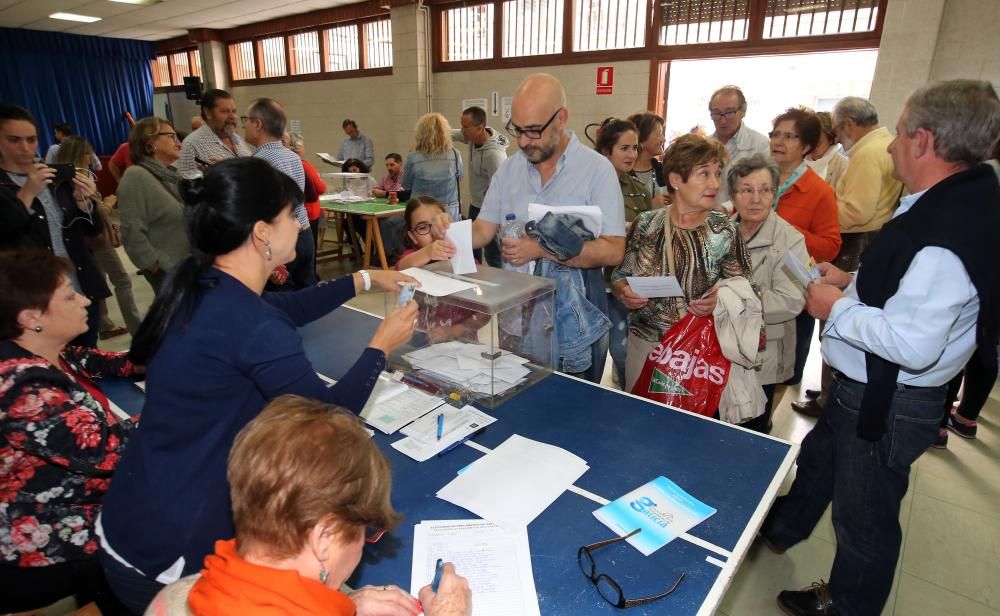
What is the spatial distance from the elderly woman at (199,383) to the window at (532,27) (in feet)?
20.5

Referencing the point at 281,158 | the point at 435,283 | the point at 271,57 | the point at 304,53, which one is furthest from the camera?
the point at 271,57

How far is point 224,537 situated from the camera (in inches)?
44.0

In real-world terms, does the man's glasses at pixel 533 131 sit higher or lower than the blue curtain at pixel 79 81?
lower

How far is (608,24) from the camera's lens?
20.1ft

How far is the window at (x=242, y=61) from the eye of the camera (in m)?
10.1

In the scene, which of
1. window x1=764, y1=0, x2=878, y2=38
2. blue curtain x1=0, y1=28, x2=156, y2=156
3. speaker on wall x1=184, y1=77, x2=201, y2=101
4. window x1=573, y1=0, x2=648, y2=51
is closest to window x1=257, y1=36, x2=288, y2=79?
speaker on wall x1=184, y1=77, x2=201, y2=101

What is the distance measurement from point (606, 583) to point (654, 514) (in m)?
0.24

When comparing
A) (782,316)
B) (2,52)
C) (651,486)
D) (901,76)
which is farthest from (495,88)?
(2,52)

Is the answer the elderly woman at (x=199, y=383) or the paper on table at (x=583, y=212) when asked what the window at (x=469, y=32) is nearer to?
the paper on table at (x=583, y=212)

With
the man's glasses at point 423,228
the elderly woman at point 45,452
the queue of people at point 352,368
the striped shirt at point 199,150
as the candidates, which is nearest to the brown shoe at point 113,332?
the striped shirt at point 199,150

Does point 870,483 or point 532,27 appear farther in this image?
point 532,27

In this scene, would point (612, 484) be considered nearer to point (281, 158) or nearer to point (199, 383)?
point (199, 383)

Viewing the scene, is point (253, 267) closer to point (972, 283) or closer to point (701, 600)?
point (701, 600)

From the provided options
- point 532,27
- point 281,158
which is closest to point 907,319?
point 281,158
